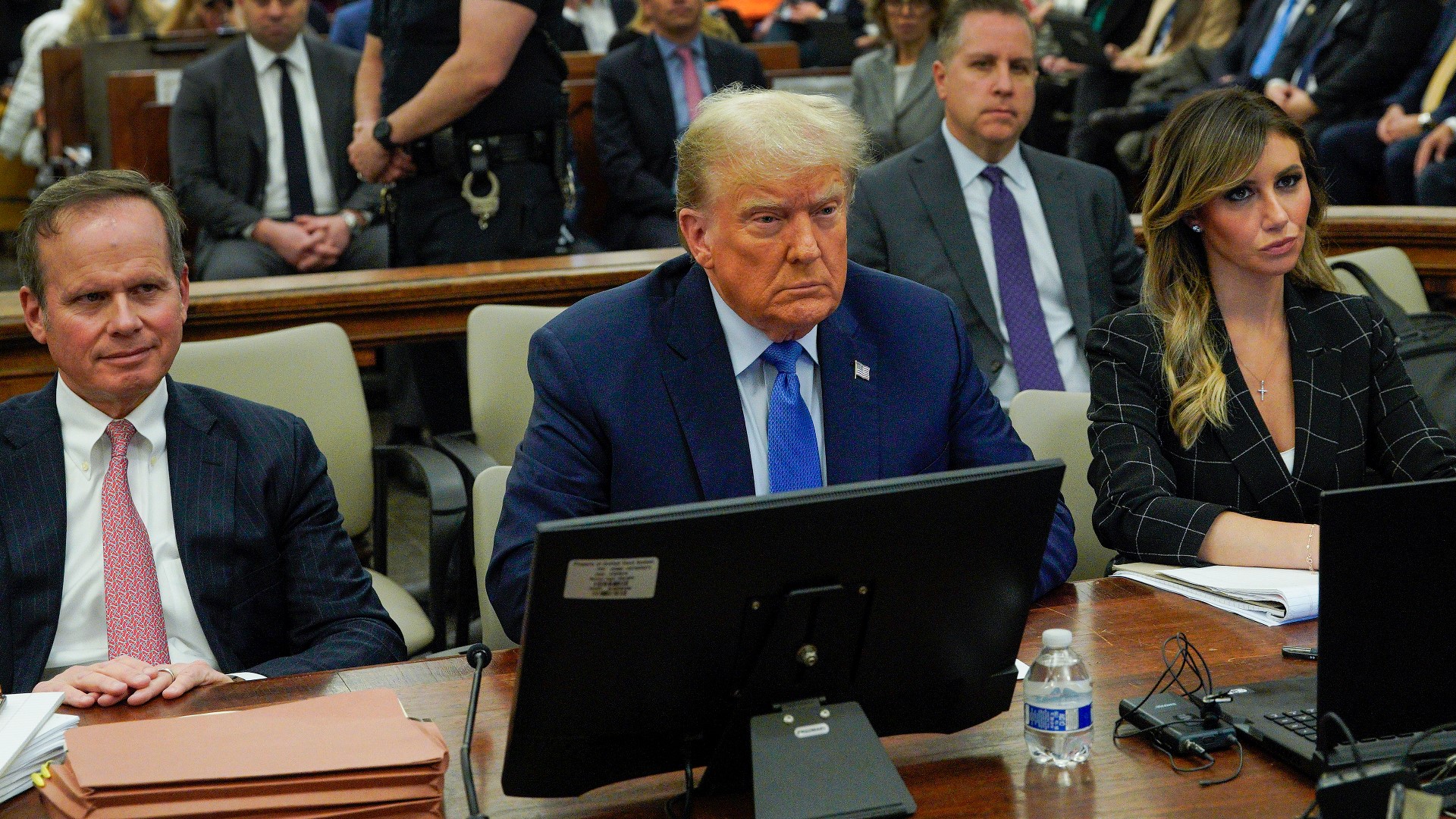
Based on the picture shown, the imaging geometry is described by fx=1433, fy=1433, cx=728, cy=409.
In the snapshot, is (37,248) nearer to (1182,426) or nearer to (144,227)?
(144,227)

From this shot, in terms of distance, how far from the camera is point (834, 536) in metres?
1.28

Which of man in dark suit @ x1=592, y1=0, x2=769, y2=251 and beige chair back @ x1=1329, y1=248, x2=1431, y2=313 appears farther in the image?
man in dark suit @ x1=592, y1=0, x2=769, y2=251

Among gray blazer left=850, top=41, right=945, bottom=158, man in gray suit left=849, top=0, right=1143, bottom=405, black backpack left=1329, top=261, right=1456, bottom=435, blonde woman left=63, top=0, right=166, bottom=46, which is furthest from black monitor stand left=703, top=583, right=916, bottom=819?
blonde woman left=63, top=0, right=166, bottom=46

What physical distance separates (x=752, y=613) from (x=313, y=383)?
6.08 ft

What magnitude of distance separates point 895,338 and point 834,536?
0.79 meters

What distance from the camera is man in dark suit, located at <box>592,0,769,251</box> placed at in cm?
529

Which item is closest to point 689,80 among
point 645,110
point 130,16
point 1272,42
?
point 645,110

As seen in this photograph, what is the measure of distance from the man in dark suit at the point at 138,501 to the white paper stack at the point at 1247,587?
1.14 metres

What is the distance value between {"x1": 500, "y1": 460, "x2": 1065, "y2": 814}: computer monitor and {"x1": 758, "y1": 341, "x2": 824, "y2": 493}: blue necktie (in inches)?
22.0

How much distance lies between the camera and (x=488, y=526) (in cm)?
229

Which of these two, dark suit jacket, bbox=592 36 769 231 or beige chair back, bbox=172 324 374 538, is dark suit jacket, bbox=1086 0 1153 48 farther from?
beige chair back, bbox=172 324 374 538

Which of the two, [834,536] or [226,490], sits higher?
[834,536]

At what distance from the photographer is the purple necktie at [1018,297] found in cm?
345

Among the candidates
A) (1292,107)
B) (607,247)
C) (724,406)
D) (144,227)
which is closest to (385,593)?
(144,227)
